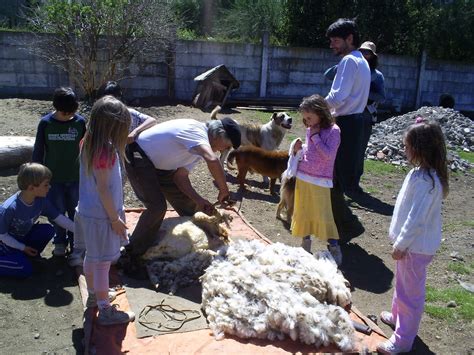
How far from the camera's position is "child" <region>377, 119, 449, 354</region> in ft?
11.2

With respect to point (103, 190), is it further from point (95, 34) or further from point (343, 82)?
point (95, 34)

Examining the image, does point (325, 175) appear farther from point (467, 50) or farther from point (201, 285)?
point (467, 50)

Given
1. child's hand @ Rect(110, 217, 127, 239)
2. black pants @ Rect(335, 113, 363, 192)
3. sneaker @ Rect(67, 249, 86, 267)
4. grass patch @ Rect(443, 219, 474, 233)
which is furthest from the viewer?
grass patch @ Rect(443, 219, 474, 233)

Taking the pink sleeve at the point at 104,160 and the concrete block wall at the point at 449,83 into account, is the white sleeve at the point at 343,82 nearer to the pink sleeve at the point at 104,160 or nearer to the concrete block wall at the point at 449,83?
the pink sleeve at the point at 104,160

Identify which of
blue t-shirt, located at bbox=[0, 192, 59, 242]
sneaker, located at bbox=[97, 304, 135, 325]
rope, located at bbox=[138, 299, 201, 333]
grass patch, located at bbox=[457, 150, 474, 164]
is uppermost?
blue t-shirt, located at bbox=[0, 192, 59, 242]

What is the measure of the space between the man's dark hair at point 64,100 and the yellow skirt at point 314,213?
7.91 feet

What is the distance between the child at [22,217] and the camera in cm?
433

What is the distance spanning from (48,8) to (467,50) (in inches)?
716

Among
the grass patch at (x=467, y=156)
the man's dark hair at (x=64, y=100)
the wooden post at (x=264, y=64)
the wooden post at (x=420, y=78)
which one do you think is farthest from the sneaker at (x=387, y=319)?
the wooden post at (x=420, y=78)

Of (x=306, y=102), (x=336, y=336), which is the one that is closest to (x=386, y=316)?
(x=336, y=336)

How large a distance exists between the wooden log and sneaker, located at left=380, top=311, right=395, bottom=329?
228 inches

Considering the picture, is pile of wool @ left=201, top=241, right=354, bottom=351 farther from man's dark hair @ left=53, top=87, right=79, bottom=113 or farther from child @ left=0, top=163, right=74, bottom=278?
man's dark hair @ left=53, top=87, right=79, bottom=113

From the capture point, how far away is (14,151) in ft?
23.9

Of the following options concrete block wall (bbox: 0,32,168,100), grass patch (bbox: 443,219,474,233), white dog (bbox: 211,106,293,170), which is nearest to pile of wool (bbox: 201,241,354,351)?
grass patch (bbox: 443,219,474,233)
